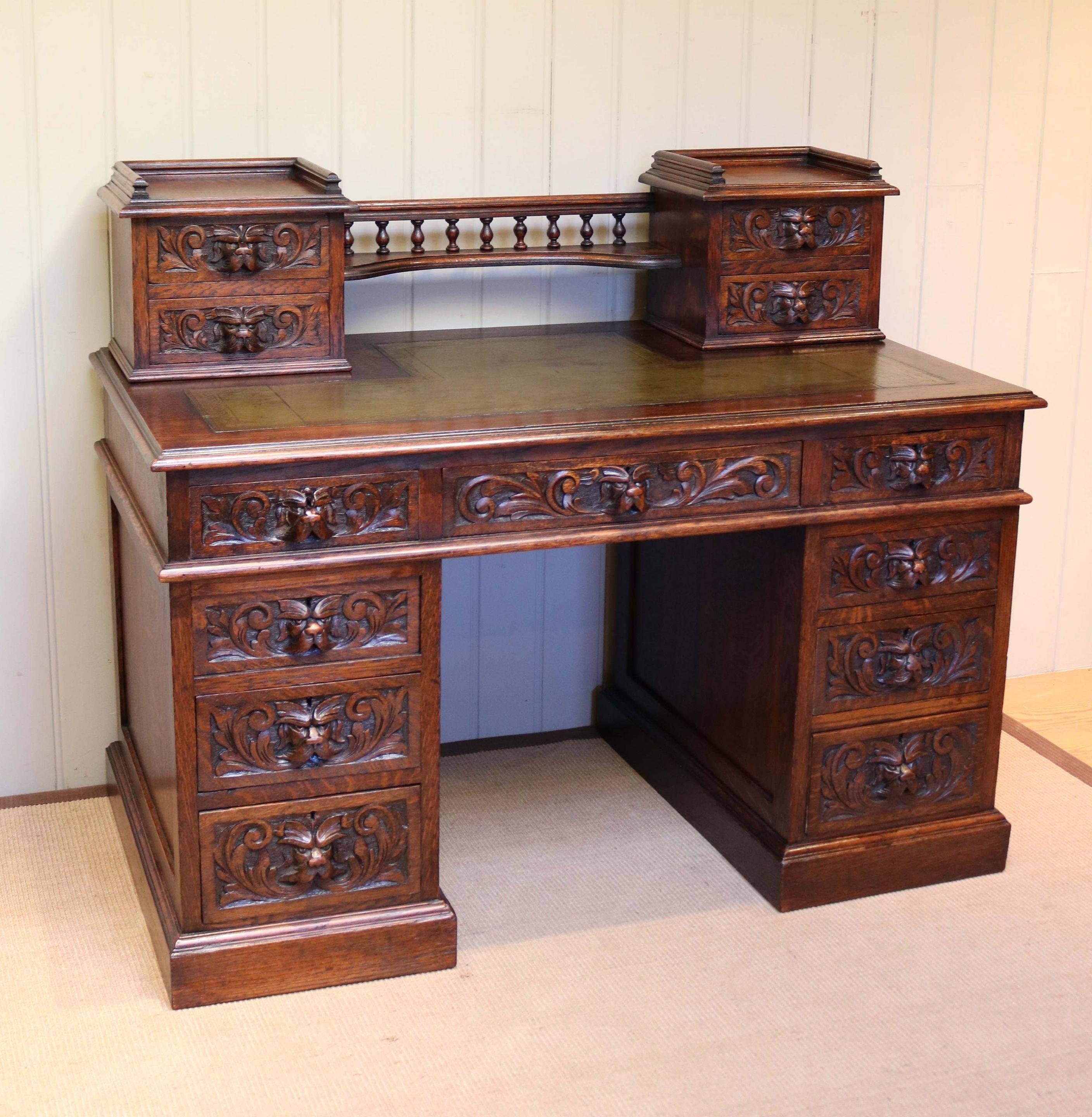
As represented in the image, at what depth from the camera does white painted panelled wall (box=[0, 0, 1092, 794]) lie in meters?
2.78

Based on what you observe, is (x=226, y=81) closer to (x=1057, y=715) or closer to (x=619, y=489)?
(x=619, y=489)

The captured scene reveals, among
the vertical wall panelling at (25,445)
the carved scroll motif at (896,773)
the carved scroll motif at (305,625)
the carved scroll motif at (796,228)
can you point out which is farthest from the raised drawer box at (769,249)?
the vertical wall panelling at (25,445)

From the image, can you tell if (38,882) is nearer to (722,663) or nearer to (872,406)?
(722,663)

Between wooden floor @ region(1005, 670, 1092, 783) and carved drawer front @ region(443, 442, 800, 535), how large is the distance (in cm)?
120

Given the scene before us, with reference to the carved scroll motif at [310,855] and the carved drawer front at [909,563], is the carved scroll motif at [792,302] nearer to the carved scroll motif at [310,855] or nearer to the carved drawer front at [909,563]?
the carved drawer front at [909,563]

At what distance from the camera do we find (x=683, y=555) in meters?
3.03

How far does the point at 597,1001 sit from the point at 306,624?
0.74 meters

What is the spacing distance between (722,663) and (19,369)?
137cm

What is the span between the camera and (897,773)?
276 centimetres

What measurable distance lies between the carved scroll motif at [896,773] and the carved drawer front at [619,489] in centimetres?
49

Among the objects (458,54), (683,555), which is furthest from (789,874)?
(458,54)

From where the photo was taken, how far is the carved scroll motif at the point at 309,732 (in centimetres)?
238

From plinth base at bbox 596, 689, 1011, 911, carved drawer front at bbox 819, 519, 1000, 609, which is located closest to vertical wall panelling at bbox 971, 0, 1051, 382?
carved drawer front at bbox 819, 519, 1000, 609

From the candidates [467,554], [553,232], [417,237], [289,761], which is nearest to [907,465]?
[467,554]
